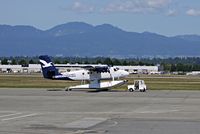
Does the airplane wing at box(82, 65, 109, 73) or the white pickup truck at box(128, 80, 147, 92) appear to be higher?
the airplane wing at box(82, 65, 109, 73)

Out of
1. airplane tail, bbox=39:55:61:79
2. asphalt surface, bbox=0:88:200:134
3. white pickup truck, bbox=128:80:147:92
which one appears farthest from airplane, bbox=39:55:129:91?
asphalt surface, bbox=0:88:200:134

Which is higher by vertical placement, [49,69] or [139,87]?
[49,69]

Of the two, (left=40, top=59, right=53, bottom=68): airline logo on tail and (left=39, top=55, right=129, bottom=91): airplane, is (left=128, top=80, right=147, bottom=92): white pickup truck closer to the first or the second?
(left=39, top=55, right=129, bottom=91): airplane

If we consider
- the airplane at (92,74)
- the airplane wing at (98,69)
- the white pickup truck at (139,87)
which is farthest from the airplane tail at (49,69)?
the white pickup truck at (139,87)

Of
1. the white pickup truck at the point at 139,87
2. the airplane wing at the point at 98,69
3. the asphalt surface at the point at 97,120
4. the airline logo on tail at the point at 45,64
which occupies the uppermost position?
the airline logo on tail at the point at 45,64

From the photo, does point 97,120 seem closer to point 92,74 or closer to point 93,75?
point 93,75

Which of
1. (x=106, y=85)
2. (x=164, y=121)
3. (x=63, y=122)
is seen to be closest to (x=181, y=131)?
(x=164, y=121)

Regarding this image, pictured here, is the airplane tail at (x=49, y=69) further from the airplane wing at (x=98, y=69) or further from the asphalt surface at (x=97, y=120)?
the asphalt surface at (x=97, y=120)

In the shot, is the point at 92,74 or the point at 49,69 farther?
the point at 49,69

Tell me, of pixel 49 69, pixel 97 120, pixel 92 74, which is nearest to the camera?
pixel 97 120

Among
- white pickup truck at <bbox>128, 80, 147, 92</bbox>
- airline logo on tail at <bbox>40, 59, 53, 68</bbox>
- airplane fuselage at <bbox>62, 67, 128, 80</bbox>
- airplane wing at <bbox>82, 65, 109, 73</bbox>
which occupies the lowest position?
white pickup truck at <bbox>128, 80, 147, 92</bbox>

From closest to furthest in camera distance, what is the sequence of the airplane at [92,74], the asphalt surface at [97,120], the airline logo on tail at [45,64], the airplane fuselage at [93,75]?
the asphalt surface at [97,120] < the airplane at [92,74] < the airplane fuselage at [93,75] < the airline logo on tail at [45,64]

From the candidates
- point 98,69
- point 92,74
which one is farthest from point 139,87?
point 92,74

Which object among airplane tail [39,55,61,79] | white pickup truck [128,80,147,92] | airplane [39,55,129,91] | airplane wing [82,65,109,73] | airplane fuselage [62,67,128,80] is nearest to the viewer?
white pickup truck [128,80,147,92]
